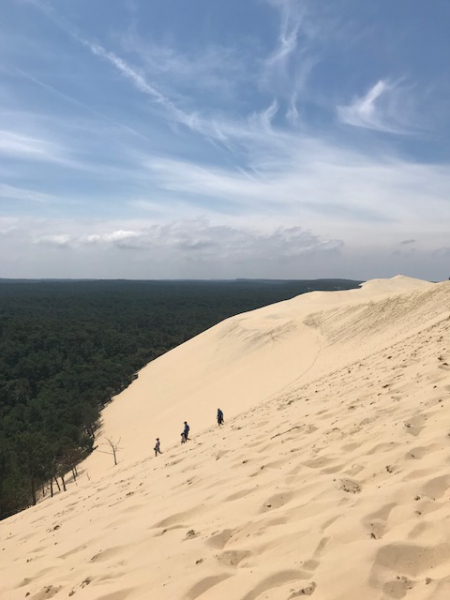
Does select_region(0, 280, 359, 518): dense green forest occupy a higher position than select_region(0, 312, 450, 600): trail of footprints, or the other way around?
select_region(0, 312, 450, 600): trail of footprints

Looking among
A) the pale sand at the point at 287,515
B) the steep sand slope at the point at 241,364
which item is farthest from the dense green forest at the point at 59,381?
the pale sand at the point at 287,515

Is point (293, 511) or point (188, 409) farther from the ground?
point (293, 511)

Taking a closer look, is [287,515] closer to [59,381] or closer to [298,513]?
[298,513]

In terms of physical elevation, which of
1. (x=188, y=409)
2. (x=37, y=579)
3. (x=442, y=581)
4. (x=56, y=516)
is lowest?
(x=188, y=409)

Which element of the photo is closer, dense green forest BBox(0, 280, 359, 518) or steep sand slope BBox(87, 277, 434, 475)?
steep sand slope BBox(87, 277, 434, 475)

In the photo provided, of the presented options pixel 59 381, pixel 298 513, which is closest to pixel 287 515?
pixel 298 513

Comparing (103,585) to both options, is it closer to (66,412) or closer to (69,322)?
(66,412)

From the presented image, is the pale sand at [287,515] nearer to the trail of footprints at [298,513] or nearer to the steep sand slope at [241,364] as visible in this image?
the trail of footprints at [298,513]

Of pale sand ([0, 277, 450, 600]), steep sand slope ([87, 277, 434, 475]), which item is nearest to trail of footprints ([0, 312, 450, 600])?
pale sand ([0, 277, 450, 600])

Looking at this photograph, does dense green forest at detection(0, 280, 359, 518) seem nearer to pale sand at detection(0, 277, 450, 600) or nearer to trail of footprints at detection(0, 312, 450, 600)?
pale sand at detection(0, 277, 450, 600)

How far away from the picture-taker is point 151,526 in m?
3.87

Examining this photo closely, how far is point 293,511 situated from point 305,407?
3.90m

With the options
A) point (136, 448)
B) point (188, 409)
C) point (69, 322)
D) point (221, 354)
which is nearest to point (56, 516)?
point (136, 448)

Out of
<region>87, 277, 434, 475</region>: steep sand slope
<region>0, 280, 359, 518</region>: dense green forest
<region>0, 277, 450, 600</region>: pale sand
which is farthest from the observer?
<region>0, 280, 359, 518</region>: dense green forest
